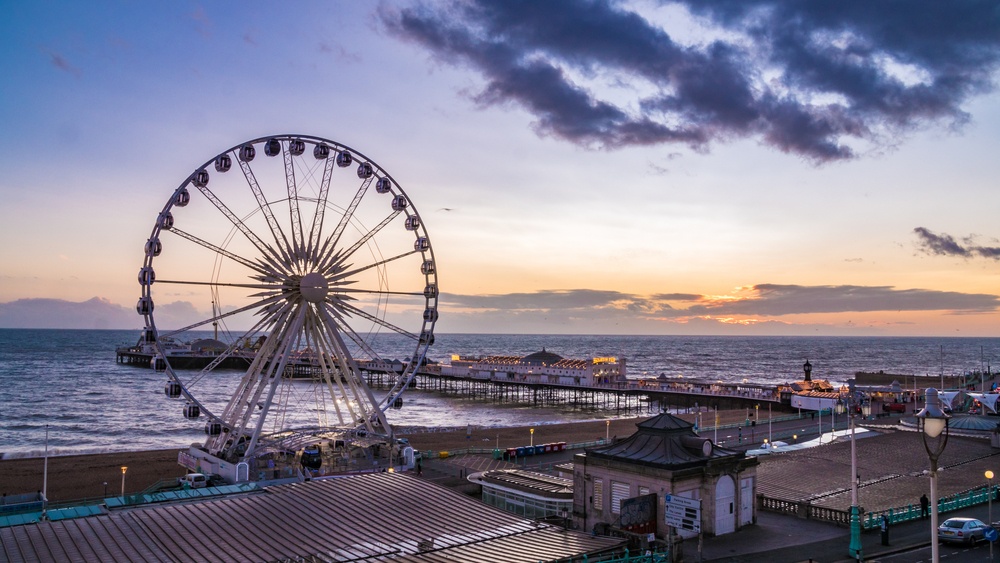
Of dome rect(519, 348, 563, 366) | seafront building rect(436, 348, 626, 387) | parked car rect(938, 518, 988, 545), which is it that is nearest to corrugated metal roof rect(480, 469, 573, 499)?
parked car rect(938, 518, 988, 545)

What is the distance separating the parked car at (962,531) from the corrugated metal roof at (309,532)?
15.0 metres

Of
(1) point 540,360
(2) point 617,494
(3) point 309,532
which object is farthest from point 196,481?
(1) point 540,360

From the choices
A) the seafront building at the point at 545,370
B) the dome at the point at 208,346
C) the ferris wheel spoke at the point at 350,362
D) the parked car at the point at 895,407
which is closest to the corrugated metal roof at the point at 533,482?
the ferris wheel spoke at the point at 350,362

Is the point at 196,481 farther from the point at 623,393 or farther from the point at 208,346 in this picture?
the point at 208,346

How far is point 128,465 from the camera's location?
58312 millimetres

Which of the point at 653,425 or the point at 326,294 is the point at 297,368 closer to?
the point at 326,294

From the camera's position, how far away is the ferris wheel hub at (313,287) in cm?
4494

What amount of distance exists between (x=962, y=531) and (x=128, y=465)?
176 feet

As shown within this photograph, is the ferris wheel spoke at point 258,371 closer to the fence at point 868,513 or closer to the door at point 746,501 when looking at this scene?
the door at point 746,501

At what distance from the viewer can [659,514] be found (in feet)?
99.6

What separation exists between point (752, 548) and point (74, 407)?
97712 mm

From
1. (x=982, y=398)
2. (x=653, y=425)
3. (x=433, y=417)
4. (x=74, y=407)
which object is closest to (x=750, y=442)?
(x=982, y=398)

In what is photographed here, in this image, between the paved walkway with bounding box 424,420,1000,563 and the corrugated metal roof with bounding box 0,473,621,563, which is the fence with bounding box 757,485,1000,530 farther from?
the corrugated metal roof with bounding box 0,473,621,563

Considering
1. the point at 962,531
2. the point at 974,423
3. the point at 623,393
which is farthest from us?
the point at 623,393
